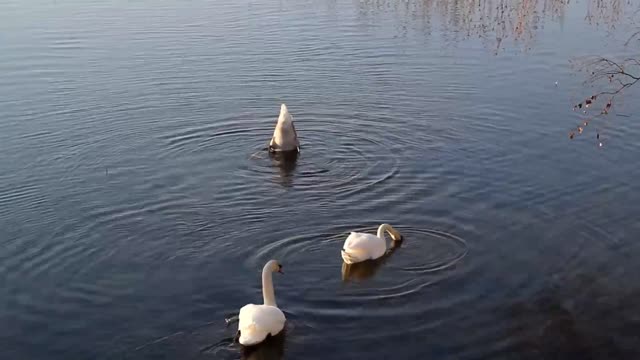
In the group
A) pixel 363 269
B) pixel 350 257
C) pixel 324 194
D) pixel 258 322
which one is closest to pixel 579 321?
pixel 363 269

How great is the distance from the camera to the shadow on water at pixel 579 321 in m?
11.2

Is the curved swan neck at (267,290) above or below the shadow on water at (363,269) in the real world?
above

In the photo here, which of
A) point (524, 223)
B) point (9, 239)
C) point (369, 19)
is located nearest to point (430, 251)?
point (524, 223)

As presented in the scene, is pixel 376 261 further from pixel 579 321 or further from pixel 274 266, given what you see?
pixel 579 321

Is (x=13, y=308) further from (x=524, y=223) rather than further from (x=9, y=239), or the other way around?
(x=524, y=223)

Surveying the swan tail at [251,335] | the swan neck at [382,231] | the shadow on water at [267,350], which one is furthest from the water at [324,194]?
the swan neck at [382,231]

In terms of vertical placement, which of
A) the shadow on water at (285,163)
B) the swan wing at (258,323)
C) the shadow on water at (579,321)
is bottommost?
the shadow on water at (579,321)

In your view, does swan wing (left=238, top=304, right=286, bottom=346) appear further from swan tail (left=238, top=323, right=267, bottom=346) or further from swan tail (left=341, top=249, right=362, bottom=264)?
swan tail (left=341, top=249, right=362, bottom=264)

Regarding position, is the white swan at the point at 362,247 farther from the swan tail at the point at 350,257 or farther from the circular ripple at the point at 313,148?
the circular ripple at the point at 313,148

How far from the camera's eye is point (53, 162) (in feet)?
61.3

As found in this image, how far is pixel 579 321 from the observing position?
1188 cm

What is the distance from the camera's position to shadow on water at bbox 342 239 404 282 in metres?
13.4

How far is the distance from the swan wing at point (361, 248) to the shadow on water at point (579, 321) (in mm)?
2444

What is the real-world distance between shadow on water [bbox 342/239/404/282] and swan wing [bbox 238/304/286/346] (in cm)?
204
